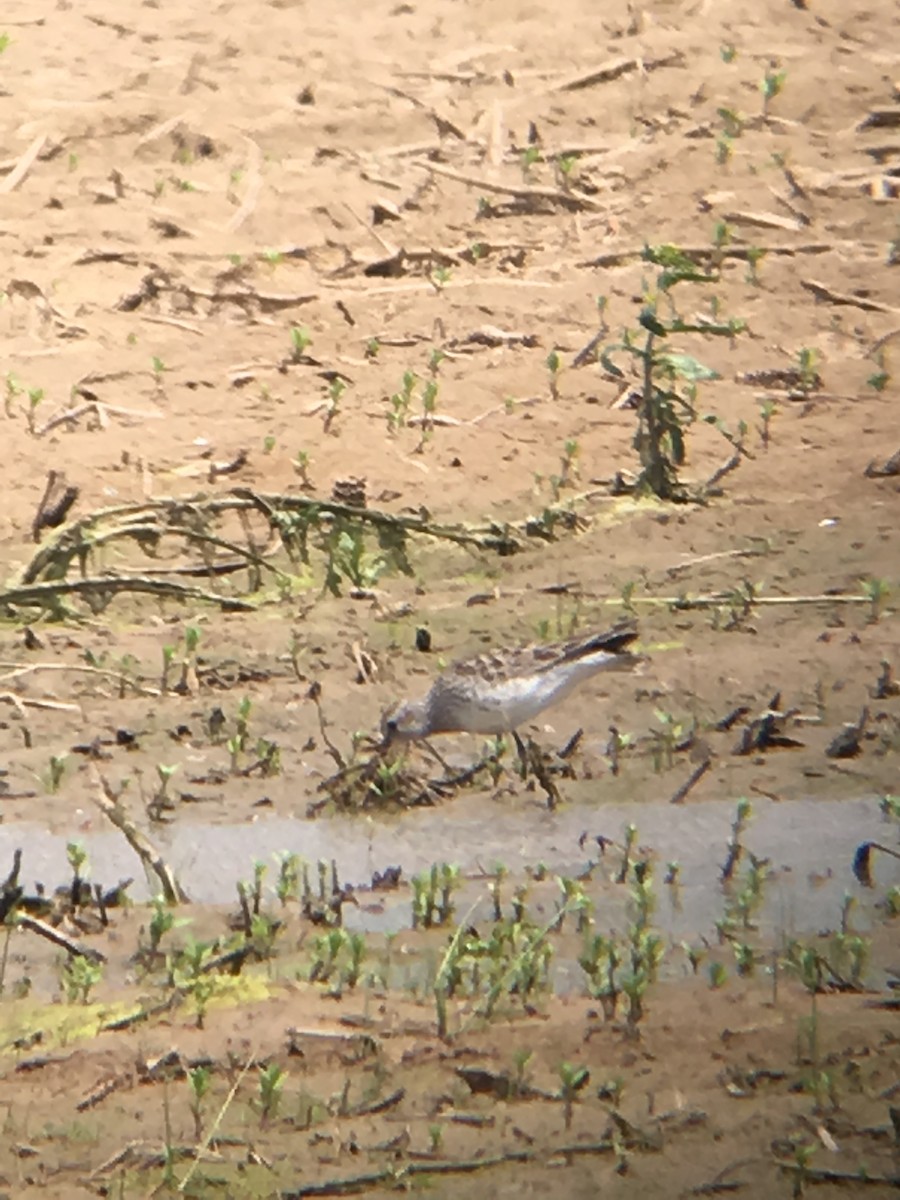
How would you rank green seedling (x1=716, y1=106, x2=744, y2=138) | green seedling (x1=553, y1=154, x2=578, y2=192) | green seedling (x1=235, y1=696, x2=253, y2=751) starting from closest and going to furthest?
green seedling (x1=235, y1=696, x2=253, y2=751), green seedling (x1=553, y1=154, x2=578, y2=192), green seedling (x1=716, y1=106, x2=744, y2=138)

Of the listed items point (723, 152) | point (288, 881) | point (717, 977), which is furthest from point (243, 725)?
point (723, 152)

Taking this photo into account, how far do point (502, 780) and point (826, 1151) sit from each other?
2.50 m

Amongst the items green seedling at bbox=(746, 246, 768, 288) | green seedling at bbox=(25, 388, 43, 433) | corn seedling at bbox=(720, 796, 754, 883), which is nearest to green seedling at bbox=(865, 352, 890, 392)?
green seedling at bbox=(746, 246, 768, 288)

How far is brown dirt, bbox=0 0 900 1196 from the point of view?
3855mm

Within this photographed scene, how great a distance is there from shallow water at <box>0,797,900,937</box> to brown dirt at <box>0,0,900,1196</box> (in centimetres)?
15

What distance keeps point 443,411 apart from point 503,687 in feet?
12.1

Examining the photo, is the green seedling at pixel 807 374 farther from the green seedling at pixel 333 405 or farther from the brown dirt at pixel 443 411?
the green seedling at pixel 333 405

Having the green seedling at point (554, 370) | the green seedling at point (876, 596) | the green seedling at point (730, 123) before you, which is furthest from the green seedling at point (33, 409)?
the green seedling at point (730, 123)

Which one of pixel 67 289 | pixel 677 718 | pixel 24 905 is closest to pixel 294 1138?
pixel 24 905

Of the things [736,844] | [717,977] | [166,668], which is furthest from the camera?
[166,668]

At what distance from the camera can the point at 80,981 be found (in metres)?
4.38

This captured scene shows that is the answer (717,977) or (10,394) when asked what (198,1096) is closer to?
(717,977)

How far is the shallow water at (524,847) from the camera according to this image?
498 cm

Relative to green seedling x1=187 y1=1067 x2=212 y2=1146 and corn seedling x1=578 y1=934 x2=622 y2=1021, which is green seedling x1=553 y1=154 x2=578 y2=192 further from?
green seedling x1=187 y1=1067 x2=212 y2=1146
